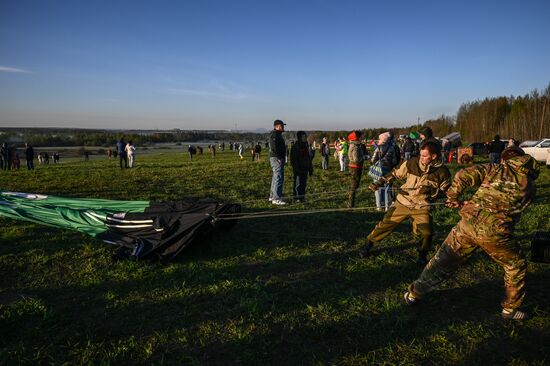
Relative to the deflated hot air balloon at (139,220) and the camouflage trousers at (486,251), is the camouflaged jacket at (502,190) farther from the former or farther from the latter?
the deflated hot air balloon at (139,220)

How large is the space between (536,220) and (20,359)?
934 cm

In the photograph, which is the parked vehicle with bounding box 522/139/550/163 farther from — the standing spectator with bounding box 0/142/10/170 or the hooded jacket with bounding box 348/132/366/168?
the standing spectator with bounding box 0/142/10/170

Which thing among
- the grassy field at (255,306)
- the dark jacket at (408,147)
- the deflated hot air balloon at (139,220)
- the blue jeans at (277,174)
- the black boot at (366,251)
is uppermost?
the dark jacket at (408,147)

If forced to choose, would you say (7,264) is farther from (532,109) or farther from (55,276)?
(532,109)

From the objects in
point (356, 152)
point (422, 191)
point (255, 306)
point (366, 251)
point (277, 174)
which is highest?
point (356, 152)

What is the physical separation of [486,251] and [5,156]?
27.2 m

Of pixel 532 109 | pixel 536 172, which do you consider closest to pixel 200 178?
pixel 536 172

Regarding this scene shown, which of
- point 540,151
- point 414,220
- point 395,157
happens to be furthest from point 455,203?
point 540,151

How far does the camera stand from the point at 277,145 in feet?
28.6

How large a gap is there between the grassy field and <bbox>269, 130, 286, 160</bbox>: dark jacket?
284 centimetres

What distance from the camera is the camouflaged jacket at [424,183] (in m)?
4.64

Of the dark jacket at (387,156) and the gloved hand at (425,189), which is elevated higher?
the dark jacket at (387,156)

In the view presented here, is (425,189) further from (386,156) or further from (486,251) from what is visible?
(386,156)

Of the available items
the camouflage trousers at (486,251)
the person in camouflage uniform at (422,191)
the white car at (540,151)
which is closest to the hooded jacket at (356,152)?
the person in camouflage uniform at (422,191)
